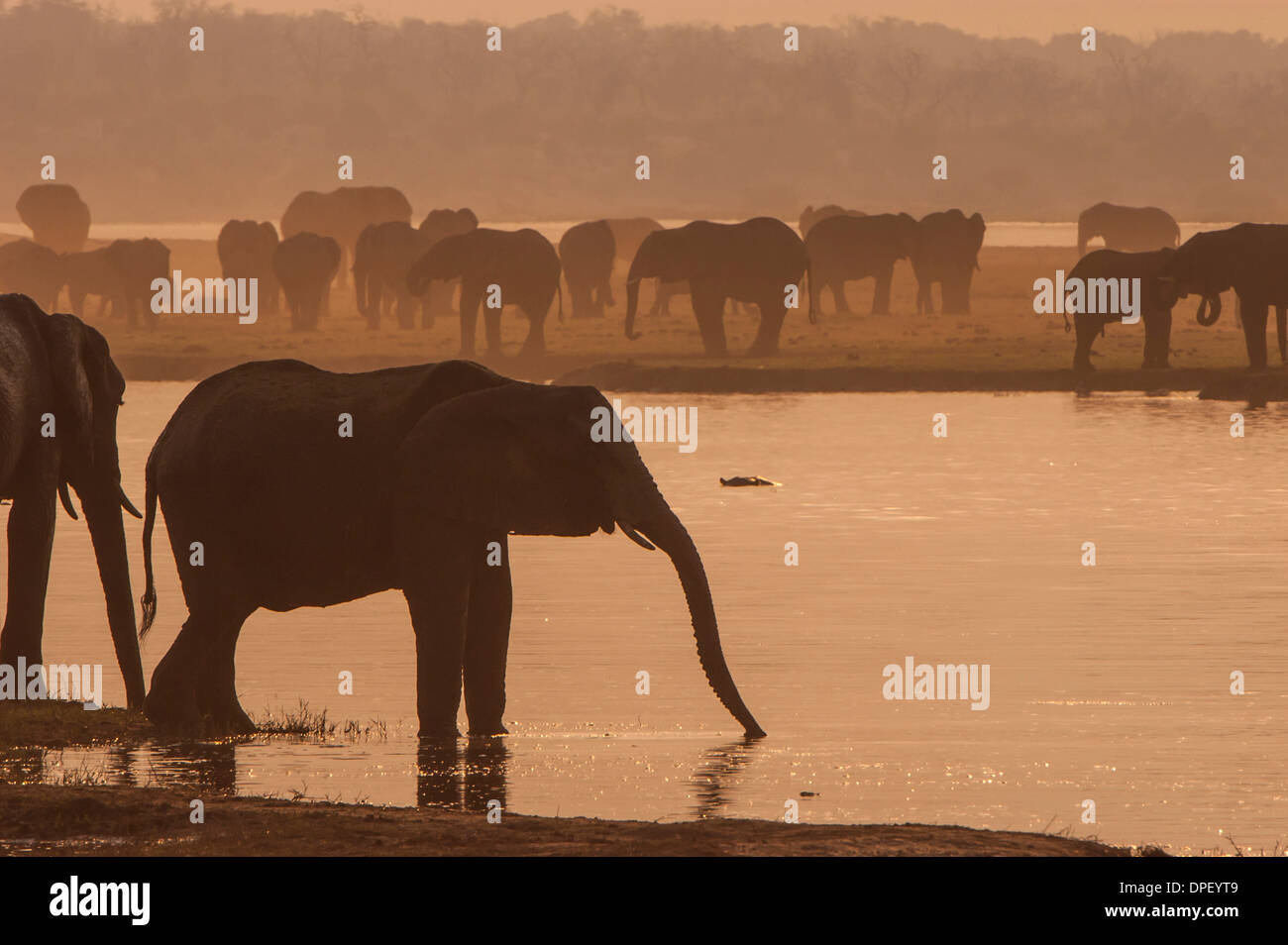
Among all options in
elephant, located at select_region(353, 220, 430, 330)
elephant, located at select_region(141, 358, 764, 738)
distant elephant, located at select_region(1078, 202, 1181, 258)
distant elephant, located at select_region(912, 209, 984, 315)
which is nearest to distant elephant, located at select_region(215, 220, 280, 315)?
elephant, located at select_region(353, 220, 430, 330)

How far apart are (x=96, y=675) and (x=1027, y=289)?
8817 centimetres

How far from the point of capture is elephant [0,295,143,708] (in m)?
14.2

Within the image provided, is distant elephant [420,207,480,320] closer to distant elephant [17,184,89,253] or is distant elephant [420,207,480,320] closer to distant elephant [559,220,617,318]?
distant elephant [559,220,617,318]

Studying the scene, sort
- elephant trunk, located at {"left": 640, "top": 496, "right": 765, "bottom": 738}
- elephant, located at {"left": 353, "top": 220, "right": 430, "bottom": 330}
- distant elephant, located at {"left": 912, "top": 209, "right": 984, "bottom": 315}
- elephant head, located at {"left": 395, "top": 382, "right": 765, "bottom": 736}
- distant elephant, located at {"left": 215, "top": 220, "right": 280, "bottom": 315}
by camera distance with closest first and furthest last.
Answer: elephant trunk, located at {"left": 640, "top": 496, "right": 765, "bottom": 738} → elephant head, located at {"left": 395, "top": 382, "right": 765, "bottom": 736} → elephant, located at {"left": 353, "top": 220, "right": 430, "bottom": 330} → distant elephant, located at {"left": 912, "top": 209, "right": 984, "bottom": 315} → distant elephant, located at {"left": 215, "top": 220, "right": 280, "bottom": 315}

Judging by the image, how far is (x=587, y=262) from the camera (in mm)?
83938

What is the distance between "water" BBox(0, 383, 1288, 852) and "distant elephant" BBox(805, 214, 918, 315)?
4954 centimetres

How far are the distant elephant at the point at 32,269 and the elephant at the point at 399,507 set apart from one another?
251 ft

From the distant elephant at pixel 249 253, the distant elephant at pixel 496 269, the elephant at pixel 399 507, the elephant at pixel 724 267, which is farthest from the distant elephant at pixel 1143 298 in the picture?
the distant elephant at pixel 249 253

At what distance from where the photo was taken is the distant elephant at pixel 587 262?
8388 cm

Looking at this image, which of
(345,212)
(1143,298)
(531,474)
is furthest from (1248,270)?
(345,212)

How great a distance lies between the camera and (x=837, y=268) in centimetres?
8125

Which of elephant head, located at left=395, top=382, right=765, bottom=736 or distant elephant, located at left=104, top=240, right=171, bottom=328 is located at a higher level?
distant elephant, located at left=104, top=240, right=171, bottom=328

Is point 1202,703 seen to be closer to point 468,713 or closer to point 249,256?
point 468,713

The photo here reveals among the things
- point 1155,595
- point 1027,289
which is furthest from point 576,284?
point 1155,595
